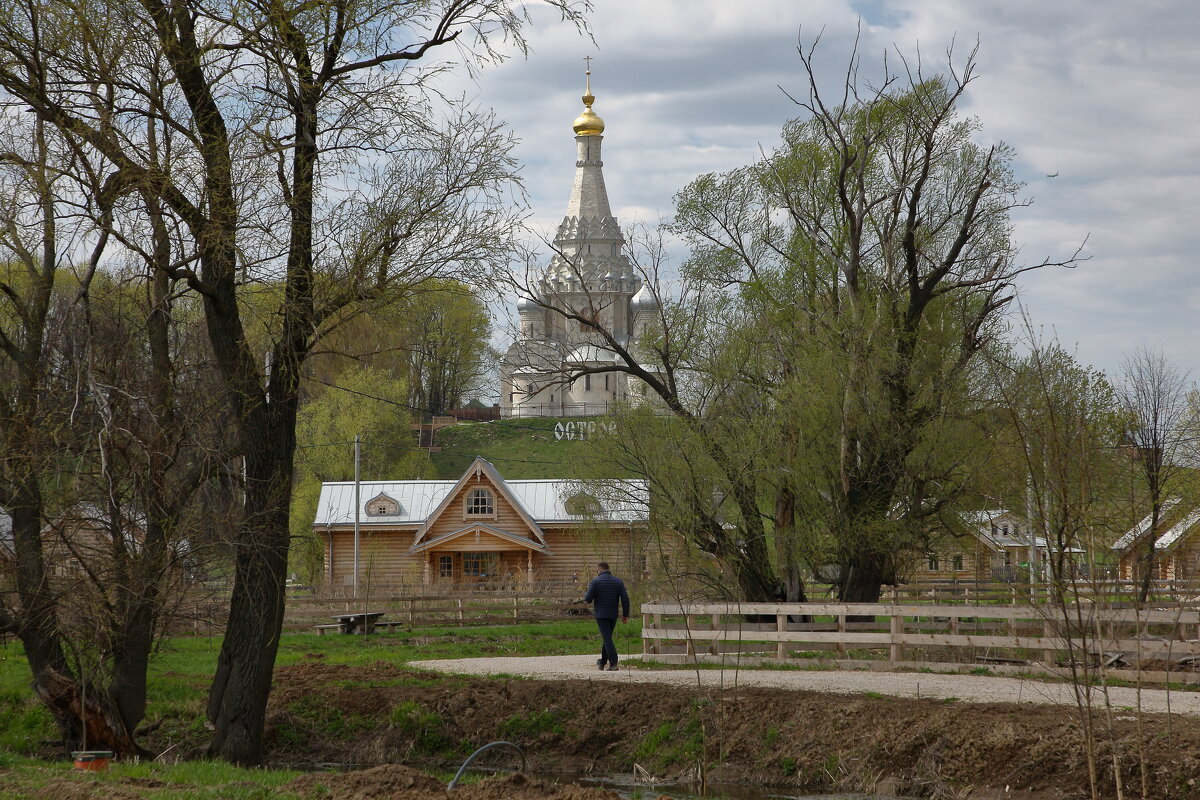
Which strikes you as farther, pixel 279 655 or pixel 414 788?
pixel 279 655

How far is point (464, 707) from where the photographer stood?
52.1 ft

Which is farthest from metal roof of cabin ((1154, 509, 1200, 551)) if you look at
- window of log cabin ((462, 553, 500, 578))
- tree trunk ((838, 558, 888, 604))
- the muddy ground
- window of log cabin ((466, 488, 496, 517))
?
window of log cabin ((462, 553, 500, 578))

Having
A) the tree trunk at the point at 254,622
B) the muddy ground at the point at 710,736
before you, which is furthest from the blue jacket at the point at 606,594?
the tree trunk at the point at 254,622

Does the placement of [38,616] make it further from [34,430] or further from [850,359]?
[850,359]

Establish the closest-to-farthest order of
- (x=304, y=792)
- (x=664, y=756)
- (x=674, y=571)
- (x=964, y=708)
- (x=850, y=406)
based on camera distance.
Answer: (x=304, y=792), (x=964, y=708), (x=664, y=756), (x=850, y=406), (x=674, y=571)

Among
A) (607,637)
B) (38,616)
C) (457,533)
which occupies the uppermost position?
(457,533)

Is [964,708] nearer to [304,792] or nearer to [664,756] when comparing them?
[664,756]

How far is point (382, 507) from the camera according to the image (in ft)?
139

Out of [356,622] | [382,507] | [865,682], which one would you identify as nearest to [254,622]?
[865,682]

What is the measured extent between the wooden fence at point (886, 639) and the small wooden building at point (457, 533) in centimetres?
1952

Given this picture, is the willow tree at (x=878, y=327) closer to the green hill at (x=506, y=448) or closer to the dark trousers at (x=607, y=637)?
the dark trousers at (x=607, y=637)

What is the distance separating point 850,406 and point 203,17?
12.0m

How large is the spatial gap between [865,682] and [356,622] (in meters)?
14.7

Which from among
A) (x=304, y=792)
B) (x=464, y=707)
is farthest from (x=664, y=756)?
(x=304, y=792)
